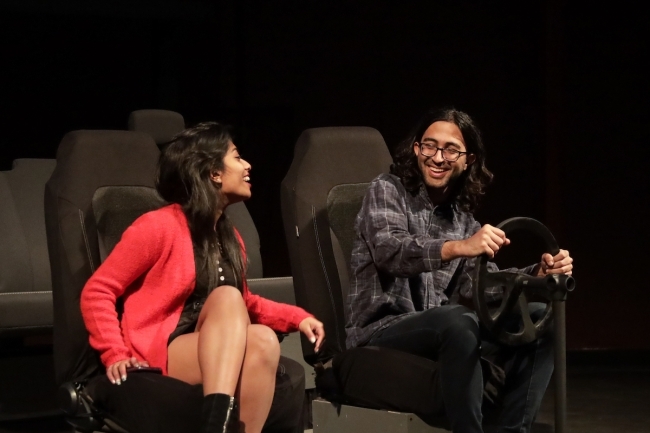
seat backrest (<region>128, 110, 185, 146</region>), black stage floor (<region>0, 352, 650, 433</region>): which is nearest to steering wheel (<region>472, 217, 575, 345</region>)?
seat backrest (<region>128, 110, 185, 146</region>)

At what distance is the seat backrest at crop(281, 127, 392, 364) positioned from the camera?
2.70 m

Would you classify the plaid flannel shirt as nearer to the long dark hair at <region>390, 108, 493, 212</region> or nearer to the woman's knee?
the long dark hair at <region>390, 108, 493, 212</region>

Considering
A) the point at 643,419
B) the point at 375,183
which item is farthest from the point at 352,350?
the point at 643,419

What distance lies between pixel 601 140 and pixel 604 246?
0.55m

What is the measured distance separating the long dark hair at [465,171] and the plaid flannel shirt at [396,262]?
0.11 feet

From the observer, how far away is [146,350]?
7.63 feet

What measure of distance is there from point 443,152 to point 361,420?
29.0 inches

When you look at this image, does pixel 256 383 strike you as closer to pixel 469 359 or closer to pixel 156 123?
pixel 469 359

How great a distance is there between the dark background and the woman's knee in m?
3.05

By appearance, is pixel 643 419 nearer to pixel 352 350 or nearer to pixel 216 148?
pixel 352 350

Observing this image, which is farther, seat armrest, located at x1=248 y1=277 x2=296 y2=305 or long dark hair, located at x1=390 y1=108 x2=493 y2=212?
seat armrest, located at x1=248 y1=277 x2=296 y2=305

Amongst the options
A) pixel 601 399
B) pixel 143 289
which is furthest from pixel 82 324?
pixel 601 399

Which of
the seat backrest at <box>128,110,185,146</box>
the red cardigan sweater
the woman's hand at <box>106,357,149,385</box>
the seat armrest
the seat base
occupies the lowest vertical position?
the seat base

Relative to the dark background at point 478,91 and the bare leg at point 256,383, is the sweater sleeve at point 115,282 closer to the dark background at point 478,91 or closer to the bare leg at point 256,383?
the bare leg at point 256,383
